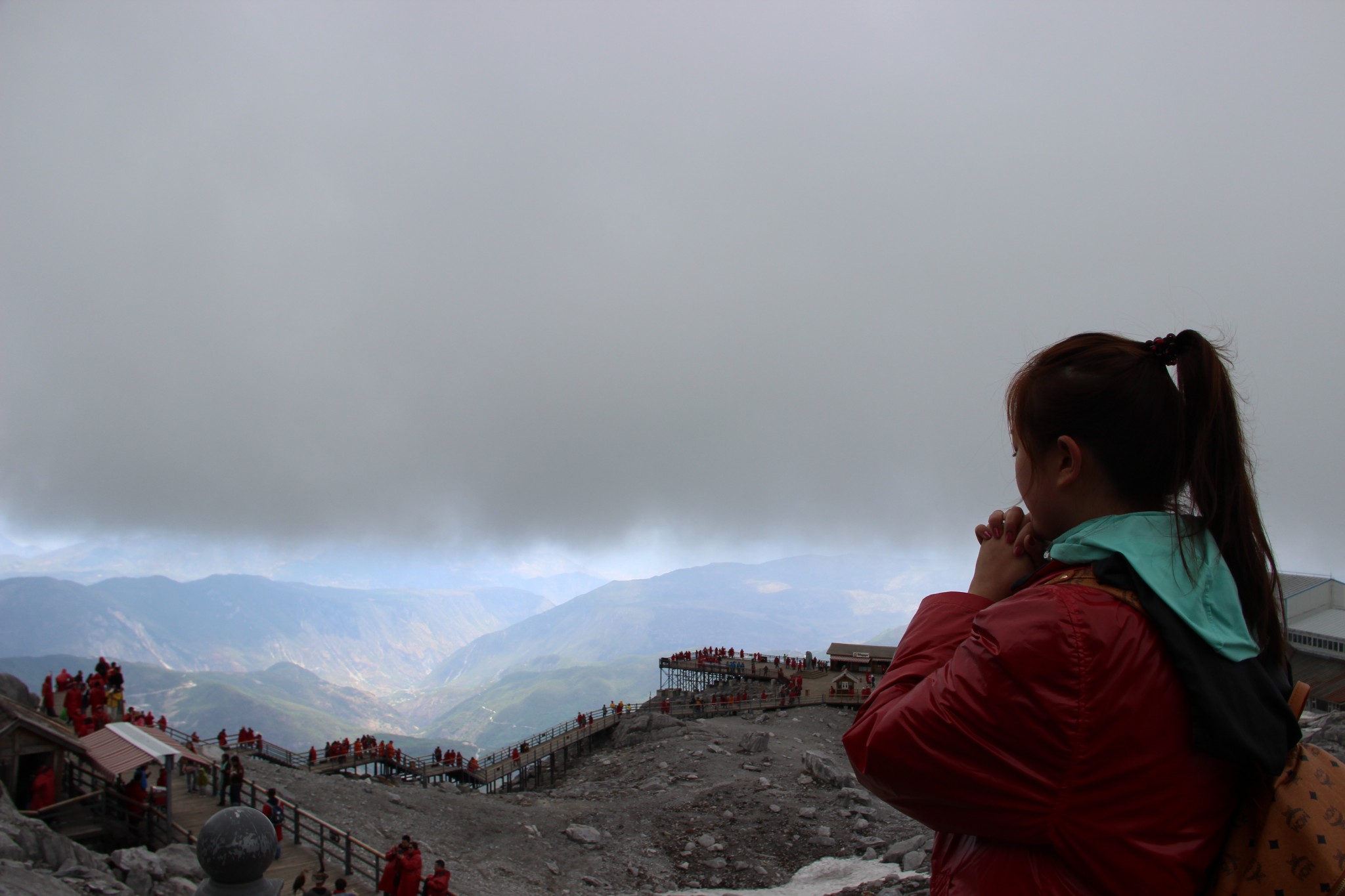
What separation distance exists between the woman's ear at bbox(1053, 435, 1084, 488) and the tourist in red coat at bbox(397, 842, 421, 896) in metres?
15.6

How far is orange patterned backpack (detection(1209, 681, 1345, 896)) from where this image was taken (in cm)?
139

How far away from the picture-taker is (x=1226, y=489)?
5.52 feet

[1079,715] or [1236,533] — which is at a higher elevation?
[1236,533]

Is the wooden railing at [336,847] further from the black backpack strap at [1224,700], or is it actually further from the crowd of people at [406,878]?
the black backpack strap at [1224,700]

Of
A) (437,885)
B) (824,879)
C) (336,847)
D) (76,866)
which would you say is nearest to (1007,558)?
(437,885)

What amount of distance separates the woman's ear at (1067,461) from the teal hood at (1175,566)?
0.15 m

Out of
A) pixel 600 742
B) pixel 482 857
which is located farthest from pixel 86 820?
pixel 600 742

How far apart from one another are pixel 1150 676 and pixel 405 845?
1608 cm

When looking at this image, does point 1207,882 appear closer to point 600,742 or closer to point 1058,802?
point 1058,802

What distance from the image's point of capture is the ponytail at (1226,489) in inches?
65.5

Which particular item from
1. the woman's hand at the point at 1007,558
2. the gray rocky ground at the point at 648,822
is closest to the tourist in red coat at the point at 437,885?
the gray rocky ground at the point at 648,822

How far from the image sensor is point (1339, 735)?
17531 mm

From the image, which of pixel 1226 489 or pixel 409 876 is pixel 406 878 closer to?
pixel 409 876

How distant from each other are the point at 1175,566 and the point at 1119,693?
33 cm
